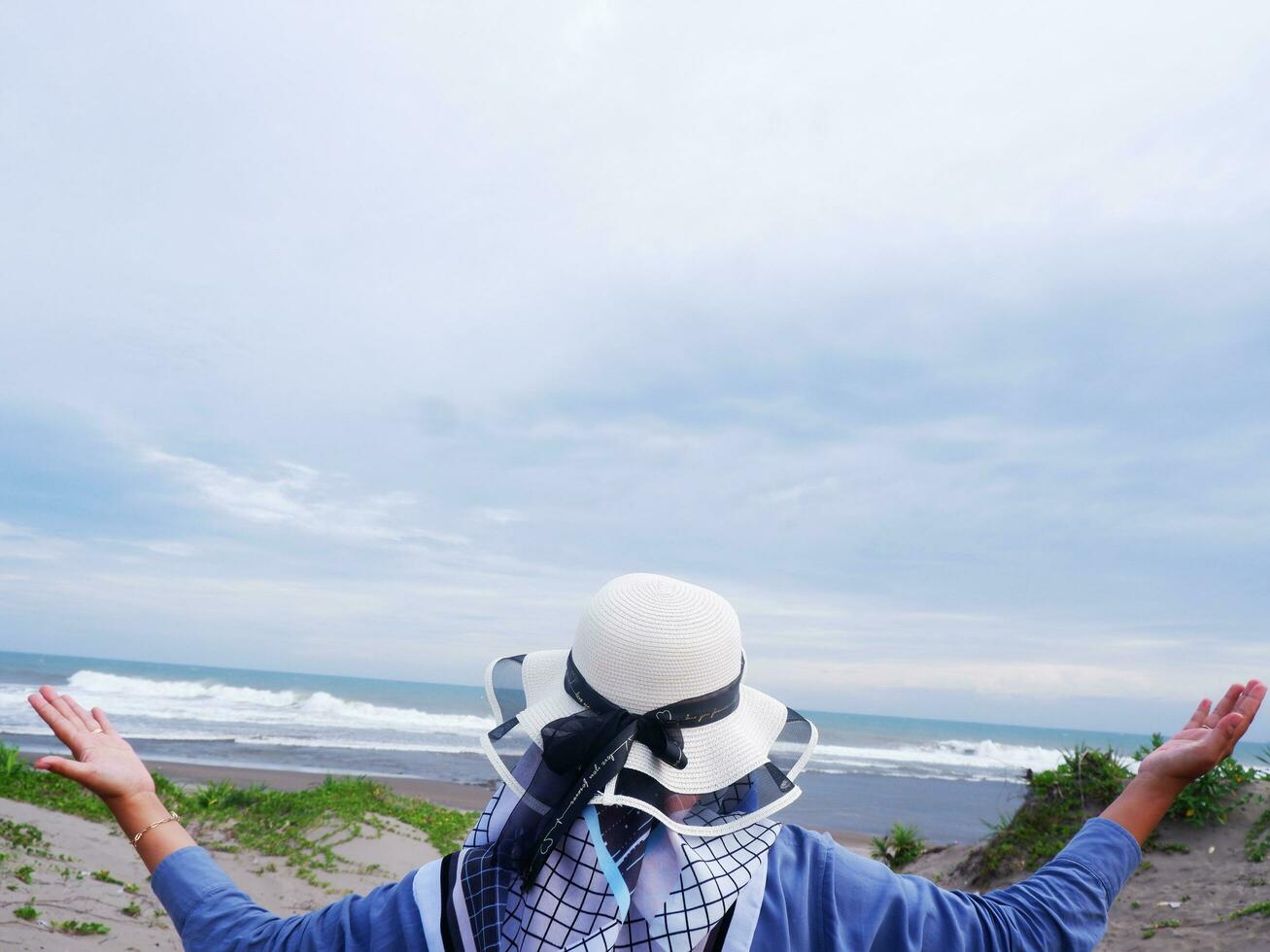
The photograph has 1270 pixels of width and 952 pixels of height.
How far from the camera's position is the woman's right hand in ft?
5.05

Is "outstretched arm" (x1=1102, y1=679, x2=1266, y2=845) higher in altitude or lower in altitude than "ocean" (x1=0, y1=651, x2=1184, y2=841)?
higher

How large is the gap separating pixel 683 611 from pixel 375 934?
0.71 metres

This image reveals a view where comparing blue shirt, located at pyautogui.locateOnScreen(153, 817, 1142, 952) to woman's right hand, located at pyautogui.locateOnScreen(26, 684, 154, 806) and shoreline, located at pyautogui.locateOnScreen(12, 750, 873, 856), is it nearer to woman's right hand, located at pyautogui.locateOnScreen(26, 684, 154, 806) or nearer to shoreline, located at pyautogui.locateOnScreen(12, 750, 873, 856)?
woman's right hand, located at pyautogui.locateOnScreen(26, 684, 154, 806)

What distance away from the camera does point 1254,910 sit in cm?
486

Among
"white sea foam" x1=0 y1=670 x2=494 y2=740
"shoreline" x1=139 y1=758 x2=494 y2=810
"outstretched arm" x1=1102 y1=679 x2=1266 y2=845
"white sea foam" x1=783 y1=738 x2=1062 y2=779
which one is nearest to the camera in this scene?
"outstretched arm" x1=1102 y1=679 x2=1266 y2=845

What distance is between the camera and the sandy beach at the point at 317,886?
447 centimetres

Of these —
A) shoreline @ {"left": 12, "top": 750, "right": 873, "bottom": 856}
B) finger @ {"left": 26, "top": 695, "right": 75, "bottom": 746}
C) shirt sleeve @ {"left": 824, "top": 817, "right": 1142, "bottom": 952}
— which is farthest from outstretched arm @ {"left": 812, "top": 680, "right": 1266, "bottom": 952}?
shoreline @ {"left": 12, "top": 750, "right": 873, "bottom": 856}

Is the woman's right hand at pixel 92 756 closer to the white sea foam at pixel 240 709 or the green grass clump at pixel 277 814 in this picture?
the green grass clump at pixel 277 814

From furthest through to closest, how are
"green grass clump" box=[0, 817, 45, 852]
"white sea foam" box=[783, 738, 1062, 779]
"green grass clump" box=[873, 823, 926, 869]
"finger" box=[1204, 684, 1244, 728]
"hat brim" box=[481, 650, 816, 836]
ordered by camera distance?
1. "white sea foam" box=[783, 738, 1062, 779]
2. "green grass clump" box=[873, 823, 926, 869]
3. "green grass clump" box=[0, 817, 45, 852]
4. "finger" box=[1204, 684, 1244, 728]
5. "hat brim" box=[481, 650, 816, 836]

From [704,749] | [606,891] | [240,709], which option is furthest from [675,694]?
[240,709]

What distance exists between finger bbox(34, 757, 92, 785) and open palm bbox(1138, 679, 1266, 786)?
6.28ft

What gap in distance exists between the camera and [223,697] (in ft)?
116

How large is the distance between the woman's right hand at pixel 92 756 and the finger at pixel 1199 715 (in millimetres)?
1983

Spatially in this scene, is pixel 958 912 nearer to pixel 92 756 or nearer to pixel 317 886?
pixel 92 756
